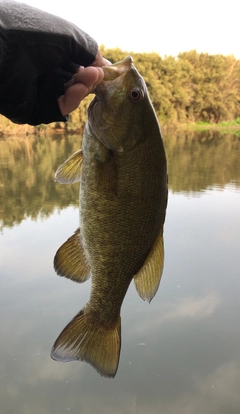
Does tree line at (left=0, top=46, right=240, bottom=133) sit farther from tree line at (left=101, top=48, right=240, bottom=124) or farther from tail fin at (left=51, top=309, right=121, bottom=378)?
tail fin at (left=51, top=309, right=121, bottom=378)

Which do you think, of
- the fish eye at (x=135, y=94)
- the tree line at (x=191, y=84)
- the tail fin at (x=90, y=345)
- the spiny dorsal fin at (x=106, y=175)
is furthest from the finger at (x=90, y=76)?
the tree line at (x=191, y=84)

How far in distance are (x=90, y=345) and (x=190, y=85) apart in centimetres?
3960

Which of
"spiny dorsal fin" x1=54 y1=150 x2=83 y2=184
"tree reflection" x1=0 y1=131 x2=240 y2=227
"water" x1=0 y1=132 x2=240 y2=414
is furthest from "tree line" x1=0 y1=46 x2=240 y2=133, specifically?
"spiny dorsal fin" x1=54 y1=150 x2=83 y2=184

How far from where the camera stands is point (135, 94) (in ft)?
4.61

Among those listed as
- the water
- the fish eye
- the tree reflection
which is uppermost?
the fish eye

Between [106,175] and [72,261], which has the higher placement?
[106,175]

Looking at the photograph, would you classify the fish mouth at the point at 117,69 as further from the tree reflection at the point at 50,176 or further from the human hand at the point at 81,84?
the tree reflection at the point at 50,176

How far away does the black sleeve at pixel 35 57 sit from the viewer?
125 cm

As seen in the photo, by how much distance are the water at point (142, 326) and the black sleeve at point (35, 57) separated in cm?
312

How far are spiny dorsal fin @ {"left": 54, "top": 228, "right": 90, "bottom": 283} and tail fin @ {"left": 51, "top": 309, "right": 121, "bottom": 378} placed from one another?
196 millimetres

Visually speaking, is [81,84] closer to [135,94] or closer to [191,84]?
[135,94]

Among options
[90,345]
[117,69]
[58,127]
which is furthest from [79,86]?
[58,127]

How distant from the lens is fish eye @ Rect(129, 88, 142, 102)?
1.39m

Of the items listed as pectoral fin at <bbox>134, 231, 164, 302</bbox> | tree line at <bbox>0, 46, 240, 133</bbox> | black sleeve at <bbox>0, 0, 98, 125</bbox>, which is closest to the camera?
black sleeve at <bbox>0, 0, 98, 125</bbox>
